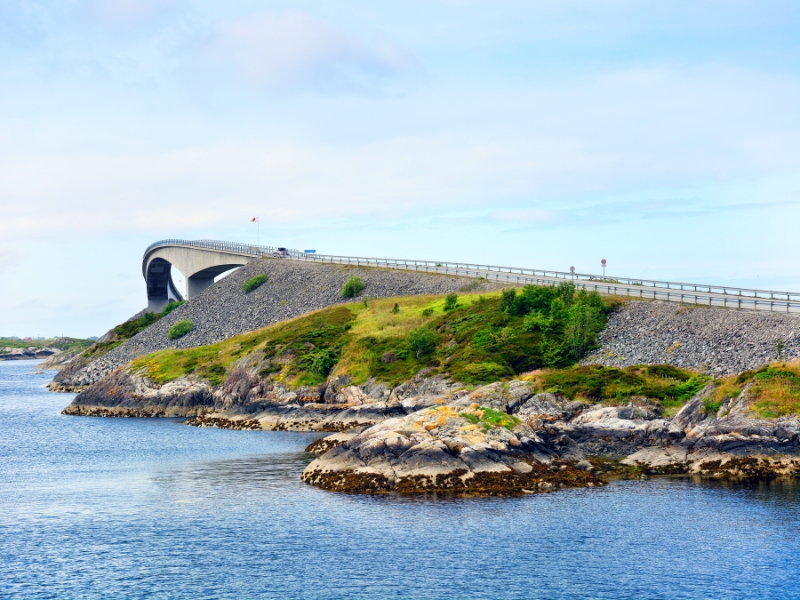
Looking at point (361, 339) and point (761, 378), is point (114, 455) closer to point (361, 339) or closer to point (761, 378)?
point (361, 339)

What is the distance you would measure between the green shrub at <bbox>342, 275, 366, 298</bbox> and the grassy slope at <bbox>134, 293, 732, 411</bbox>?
8.79 meters

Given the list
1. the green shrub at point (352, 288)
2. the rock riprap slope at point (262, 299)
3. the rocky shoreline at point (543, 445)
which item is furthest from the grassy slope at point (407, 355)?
the green shrub at point (352, 288)

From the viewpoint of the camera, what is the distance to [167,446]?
80.8 m

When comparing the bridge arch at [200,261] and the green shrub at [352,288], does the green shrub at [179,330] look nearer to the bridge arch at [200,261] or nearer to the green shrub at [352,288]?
the bridge arch at [200,261]

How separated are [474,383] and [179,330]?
232 ft

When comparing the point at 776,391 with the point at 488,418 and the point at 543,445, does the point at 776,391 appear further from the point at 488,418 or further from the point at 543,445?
the point at 488,418

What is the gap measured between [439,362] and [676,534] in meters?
49.9

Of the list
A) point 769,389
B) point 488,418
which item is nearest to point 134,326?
point 488,418

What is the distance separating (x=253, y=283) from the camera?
15012cm

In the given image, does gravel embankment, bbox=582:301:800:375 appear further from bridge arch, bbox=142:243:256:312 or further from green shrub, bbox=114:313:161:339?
green shrub, bbox=114:313:161:339

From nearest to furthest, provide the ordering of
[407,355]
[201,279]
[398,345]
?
[407,355] → [398,345] → [201,279]

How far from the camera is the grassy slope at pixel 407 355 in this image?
74.2 metres

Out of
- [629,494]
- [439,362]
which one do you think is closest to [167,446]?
[439,362]

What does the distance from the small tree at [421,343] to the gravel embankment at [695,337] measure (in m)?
Result: 19.7
